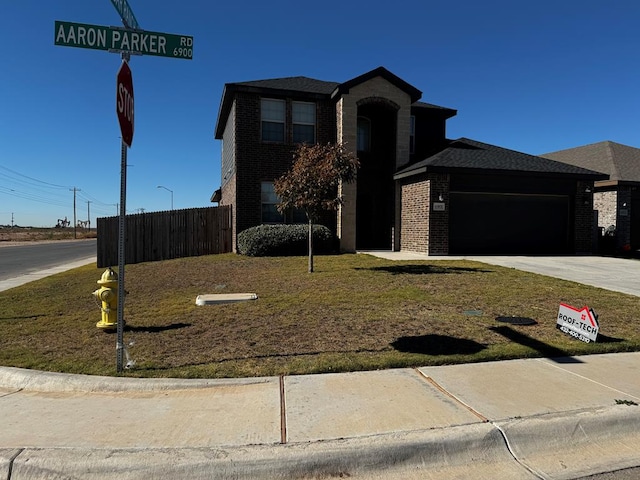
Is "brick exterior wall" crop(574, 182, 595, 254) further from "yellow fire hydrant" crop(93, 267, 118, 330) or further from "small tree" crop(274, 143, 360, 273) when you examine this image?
"yellow fire hydrant" crop(93, 267, 118, 330)

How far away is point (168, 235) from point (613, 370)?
16.3 meters

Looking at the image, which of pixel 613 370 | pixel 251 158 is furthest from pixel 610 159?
pixel 613 370

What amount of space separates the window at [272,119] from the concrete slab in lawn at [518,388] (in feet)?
47.1

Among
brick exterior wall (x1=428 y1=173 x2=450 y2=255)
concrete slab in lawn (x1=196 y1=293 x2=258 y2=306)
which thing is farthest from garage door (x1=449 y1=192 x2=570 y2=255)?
concrete slab in lawn (x1=196 y1=293 x2=258 y2=306)

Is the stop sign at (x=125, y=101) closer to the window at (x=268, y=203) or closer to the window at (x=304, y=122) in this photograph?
the window at (x=268, y=203)

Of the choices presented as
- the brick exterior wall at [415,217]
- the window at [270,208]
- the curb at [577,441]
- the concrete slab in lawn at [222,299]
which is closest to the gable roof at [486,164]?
the brick exterior wall at [415,217]

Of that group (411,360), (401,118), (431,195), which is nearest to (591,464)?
(411,360)

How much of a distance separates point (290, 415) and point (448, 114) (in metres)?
18.8

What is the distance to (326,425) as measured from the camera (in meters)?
3.39

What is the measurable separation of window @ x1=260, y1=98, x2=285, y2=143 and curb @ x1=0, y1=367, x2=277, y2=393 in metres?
14.1

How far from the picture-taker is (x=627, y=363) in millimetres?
4910

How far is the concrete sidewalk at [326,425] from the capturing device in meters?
2.96

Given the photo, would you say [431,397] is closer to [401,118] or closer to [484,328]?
[484,328]

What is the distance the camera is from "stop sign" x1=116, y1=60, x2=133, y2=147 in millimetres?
4234
